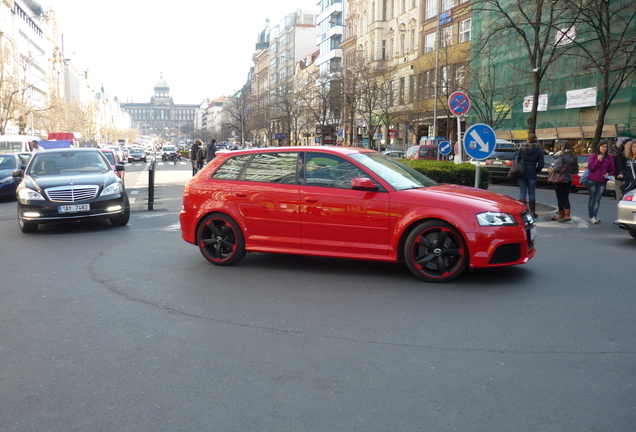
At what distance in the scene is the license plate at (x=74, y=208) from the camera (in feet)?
39.3

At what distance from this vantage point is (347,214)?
775cm

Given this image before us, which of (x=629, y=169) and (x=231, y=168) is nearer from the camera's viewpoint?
(x=231, y=168)

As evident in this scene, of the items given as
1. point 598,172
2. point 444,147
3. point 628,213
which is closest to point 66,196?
point 628,213

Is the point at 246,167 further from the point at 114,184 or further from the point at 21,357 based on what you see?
the point at 114,184

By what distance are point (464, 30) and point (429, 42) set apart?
5.44 meters

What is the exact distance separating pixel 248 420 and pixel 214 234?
5.07 metres

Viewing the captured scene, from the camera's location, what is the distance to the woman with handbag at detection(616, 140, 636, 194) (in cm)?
1362

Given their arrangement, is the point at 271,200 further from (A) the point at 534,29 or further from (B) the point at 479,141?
(A) the point at 534,29

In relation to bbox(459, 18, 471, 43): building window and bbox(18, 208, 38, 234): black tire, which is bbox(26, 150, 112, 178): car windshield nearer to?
bbox(18, 208, 38, 234): black tire

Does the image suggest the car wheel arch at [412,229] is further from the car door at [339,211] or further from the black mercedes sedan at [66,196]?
the black mercedes sedan at [66,196]

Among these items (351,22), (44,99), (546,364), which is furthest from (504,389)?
(44,99)

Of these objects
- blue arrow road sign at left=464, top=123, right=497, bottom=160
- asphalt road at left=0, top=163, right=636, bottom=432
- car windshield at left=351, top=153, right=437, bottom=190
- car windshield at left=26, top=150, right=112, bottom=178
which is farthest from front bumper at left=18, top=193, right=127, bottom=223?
blue arrow road sign at left=464, top=123, right=497, bottom=160

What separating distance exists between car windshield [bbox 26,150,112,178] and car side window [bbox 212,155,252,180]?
18.4 feet

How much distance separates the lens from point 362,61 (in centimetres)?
5178
